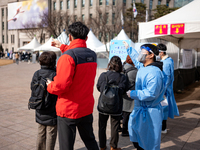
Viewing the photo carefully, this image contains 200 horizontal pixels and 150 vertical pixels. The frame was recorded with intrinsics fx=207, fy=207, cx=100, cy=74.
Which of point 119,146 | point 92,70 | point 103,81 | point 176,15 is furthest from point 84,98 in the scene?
point 176,15

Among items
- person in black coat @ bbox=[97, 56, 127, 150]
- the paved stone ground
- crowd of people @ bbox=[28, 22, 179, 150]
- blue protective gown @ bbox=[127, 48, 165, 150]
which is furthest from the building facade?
blue protective gown @ bbox=[127, 48, 165, 150]

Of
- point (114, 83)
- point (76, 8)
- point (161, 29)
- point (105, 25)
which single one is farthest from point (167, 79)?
point (76, 8)

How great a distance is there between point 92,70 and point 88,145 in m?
1.02

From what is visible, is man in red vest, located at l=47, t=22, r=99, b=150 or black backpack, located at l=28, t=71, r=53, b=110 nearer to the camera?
man in red vest, located at l=47, t=22, r=99, b=150

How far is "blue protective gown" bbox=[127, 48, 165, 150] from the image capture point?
2674 mm

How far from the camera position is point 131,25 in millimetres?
37875

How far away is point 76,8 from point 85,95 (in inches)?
1977

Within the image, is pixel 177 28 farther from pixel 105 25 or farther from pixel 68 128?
pixel 105 25

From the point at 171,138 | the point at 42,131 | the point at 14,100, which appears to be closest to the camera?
the point at 42,131

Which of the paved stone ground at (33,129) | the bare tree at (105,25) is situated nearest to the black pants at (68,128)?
the paved stone ground at (33,129)

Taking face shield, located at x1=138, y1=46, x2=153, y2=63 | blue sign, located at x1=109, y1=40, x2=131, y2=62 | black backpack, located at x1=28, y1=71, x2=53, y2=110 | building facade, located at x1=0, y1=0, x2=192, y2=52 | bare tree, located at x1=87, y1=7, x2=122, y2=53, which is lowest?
black backpack, located at x1=28, y1=71, x2=53, y2=110

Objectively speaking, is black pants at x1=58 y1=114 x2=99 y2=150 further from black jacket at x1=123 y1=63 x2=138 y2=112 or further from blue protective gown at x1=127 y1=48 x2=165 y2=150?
black jacket at x1=123 y1=63 x2=138 y2=112

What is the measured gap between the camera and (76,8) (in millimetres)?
49688

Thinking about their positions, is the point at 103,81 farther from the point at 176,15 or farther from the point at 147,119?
the point at 176,15
